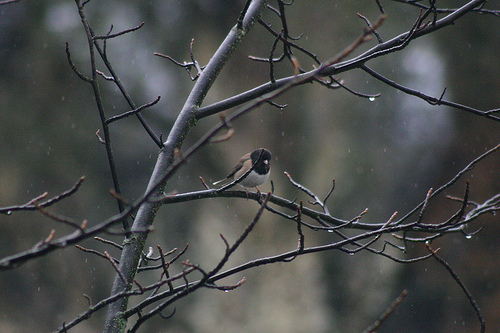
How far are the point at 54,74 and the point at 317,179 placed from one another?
4.79 meters

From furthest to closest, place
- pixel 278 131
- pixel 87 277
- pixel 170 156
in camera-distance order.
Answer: pixel 278 131 → pixel 87 277 → pixel 170 156

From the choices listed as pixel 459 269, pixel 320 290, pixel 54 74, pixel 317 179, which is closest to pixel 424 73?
pixel 317 179

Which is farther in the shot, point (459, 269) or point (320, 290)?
point (320, 290)

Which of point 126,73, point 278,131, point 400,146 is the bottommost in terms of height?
point 400,146

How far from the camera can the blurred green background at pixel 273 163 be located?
6.77 meters

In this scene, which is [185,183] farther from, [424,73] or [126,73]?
[424,73]

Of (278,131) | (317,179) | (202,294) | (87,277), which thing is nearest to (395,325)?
(317,179)

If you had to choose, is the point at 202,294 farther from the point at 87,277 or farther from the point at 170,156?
the point at 170,156

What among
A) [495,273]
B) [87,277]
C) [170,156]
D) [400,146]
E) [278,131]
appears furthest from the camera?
[278,131]

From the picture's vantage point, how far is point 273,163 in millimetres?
8211

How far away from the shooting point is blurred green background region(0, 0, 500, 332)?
22.2 feet

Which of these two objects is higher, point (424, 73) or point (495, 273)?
point (424, 73)

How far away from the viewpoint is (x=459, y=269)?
6.67 m

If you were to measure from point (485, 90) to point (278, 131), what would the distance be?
11.7ft
